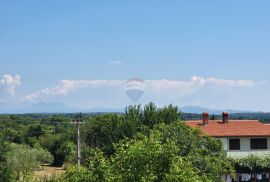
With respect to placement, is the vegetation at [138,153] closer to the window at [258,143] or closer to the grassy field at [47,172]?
the grassy field at [47,172]

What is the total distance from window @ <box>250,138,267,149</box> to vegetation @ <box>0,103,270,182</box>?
3.79 meters

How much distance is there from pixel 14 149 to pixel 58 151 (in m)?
21.4

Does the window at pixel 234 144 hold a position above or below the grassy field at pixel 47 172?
above

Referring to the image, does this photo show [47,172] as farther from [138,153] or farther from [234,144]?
[138,153]

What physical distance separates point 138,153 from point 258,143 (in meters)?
34.2

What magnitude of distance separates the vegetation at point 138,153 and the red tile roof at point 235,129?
11.8 ft

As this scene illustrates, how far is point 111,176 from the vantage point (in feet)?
67.3

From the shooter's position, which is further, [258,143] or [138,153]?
[258,143]

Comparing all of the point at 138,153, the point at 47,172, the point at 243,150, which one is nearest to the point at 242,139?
the point at 243,150

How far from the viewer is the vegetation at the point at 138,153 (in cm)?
2084

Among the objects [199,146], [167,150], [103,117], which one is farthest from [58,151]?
[167,150]

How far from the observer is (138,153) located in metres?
21.0

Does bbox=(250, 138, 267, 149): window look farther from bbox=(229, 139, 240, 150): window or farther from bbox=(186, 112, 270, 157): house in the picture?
bbox=(229, 139, 240, 150): window

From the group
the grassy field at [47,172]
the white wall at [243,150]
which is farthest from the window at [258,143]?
the grassy field at [47,172]
